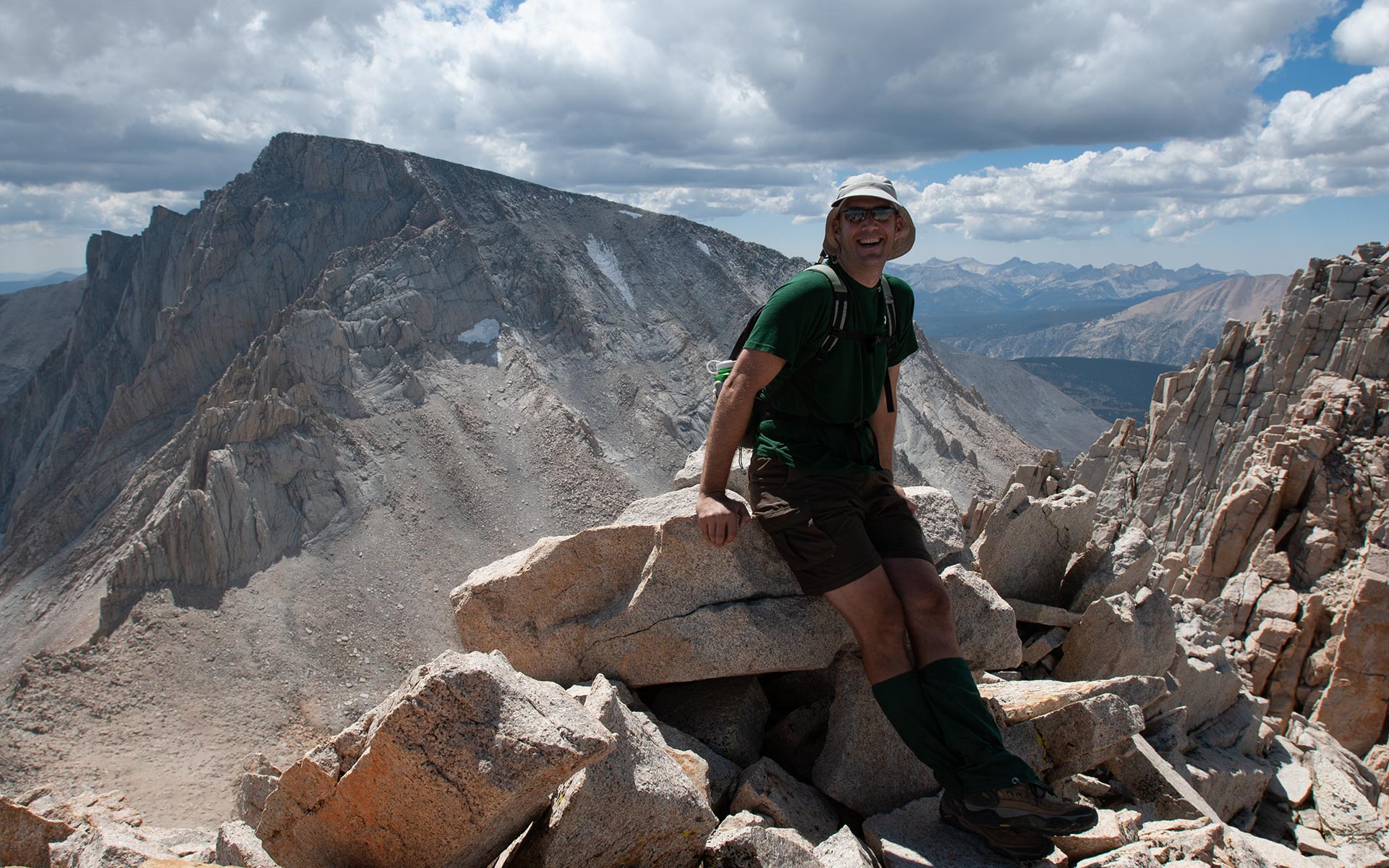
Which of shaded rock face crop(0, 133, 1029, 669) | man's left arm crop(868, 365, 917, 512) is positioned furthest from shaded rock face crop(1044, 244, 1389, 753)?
shaded rock face crop(0, 133, 1029, 669)

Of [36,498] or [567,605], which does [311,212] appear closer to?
[36,498]

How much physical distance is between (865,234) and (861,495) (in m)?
1.64

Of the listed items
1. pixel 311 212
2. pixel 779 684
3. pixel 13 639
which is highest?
pixel 311 212

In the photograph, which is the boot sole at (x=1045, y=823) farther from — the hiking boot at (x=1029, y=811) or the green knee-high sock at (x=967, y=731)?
the green knee-high sock at (x=967, y=731)

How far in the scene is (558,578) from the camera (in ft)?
21.1

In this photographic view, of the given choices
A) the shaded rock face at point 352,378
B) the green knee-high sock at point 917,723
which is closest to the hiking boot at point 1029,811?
the green knee-high sock at point 917,723

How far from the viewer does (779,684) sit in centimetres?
654

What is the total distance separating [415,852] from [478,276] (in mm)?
61059

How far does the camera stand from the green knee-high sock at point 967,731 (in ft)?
14.4

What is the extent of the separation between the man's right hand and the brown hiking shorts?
170 millimetres

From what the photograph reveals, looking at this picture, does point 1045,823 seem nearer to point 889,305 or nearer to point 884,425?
point 884,425

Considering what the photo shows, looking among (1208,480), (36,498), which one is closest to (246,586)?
(36,498)

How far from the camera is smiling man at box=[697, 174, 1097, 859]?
14.9ft

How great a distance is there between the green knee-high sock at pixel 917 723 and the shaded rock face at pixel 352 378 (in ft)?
143
